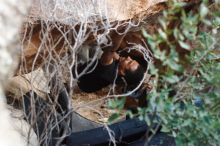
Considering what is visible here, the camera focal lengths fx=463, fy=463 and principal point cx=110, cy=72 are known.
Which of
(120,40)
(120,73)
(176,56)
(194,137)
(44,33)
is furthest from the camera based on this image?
(120,73)

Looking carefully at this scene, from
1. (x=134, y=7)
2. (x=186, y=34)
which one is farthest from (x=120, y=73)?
(x=186, y=34)

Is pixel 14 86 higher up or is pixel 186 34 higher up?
pixel 186 34

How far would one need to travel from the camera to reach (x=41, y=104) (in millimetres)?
2570

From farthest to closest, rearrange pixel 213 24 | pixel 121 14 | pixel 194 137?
pixel 121 14, pixel 213 24, pixel 194 137

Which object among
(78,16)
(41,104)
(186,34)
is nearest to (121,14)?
(78,16)

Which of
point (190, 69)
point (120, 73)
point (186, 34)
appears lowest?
point (120, 73)

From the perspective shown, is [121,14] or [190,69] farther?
[121,14]

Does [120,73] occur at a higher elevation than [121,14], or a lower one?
lower

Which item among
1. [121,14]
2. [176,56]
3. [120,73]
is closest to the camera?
[176,56]

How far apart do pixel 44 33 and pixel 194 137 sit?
1158 mm

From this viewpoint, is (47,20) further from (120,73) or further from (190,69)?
(120,73)

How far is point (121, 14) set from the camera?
3012mm

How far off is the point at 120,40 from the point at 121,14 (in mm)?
525

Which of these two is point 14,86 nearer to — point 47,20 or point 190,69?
point 47,20
